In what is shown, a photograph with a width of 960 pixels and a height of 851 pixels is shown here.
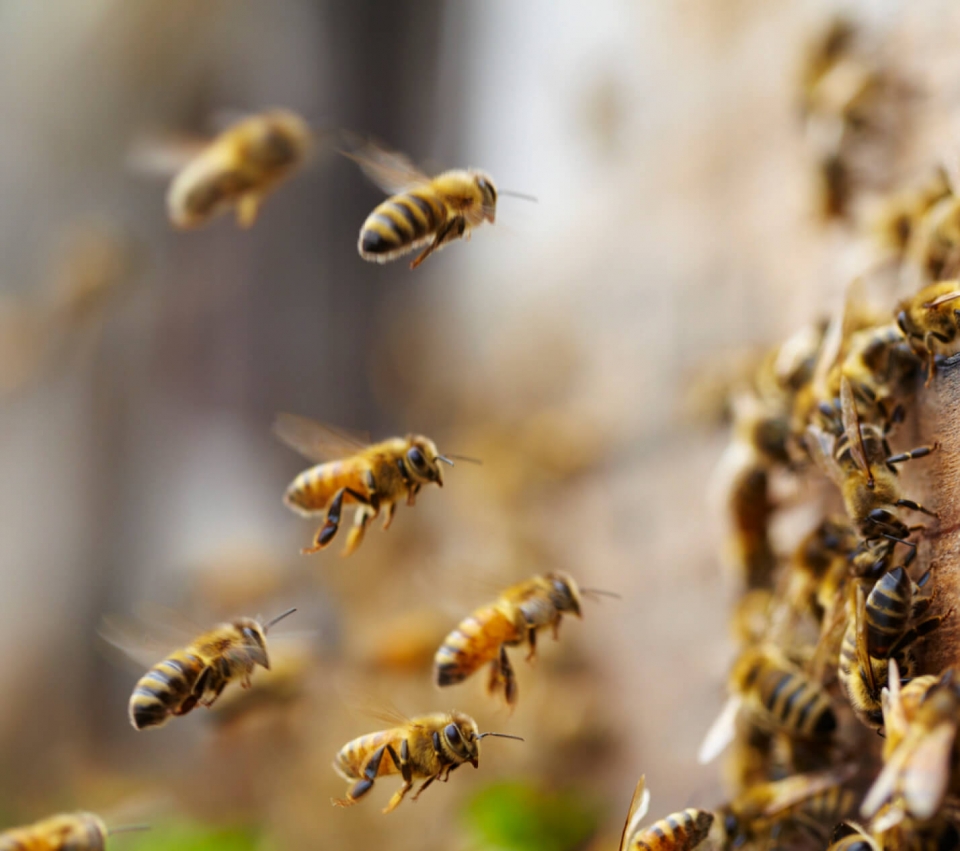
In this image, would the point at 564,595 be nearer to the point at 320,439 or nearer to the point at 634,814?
the point at 634,814

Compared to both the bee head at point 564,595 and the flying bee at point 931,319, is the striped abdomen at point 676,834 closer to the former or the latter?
the bee head at point 564,595

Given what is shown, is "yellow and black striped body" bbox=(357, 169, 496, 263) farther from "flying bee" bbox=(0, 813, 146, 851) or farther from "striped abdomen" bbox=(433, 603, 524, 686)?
"flying bee" bbox=(0, 813, 146, 851)

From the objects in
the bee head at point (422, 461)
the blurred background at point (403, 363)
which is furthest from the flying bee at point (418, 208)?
the blurred background at point (403, 363)

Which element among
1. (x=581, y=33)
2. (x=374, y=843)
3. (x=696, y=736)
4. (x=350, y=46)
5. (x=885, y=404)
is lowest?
(x=374, y=843)

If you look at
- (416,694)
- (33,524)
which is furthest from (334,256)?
(416,694)

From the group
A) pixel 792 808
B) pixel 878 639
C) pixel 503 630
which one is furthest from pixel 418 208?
pixel 792 808

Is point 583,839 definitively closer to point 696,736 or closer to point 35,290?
point 696,736

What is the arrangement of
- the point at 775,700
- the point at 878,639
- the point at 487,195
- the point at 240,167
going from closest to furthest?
the point at 878,639
the point at 775,700
the point at 487,195
the point at 240,167
